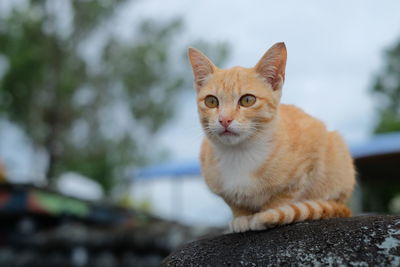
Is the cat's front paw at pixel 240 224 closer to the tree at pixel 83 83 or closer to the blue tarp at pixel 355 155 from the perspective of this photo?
the blue tarp at pixel 355 155

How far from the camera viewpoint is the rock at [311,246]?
1.56 m

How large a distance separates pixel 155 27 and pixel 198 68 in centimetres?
1368

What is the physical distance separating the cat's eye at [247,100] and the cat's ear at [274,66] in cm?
16

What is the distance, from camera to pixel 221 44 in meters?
14.9

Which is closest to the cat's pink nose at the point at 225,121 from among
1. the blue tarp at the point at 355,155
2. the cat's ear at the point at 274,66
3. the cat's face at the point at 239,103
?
the cat's face at the point at 239,103

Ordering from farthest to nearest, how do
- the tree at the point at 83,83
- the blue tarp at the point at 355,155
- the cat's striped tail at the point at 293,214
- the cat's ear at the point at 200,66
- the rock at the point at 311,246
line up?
the tree at the point at 83,83
the blue tarp at the point at 355,155
the cat's ear at the point at 200,66
the cat's striped tail at the point at 293,214
the rock at the point at 311,246

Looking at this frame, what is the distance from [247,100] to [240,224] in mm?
584

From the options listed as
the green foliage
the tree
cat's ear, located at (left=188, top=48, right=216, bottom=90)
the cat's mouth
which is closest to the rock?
the cat's mouth

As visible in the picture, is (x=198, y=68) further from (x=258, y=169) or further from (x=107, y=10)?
(x=107, y=10)

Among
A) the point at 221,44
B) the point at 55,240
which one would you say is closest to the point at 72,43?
the point at 221,44

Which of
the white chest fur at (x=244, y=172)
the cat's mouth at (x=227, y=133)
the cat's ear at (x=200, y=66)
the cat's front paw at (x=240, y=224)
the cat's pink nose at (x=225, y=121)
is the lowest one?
the cat's front paw at (x=240, y=224)

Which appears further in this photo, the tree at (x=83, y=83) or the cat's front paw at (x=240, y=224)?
the tree at (x=83, y=83)

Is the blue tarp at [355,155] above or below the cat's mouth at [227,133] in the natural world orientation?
above

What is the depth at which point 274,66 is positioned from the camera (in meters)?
2.03
